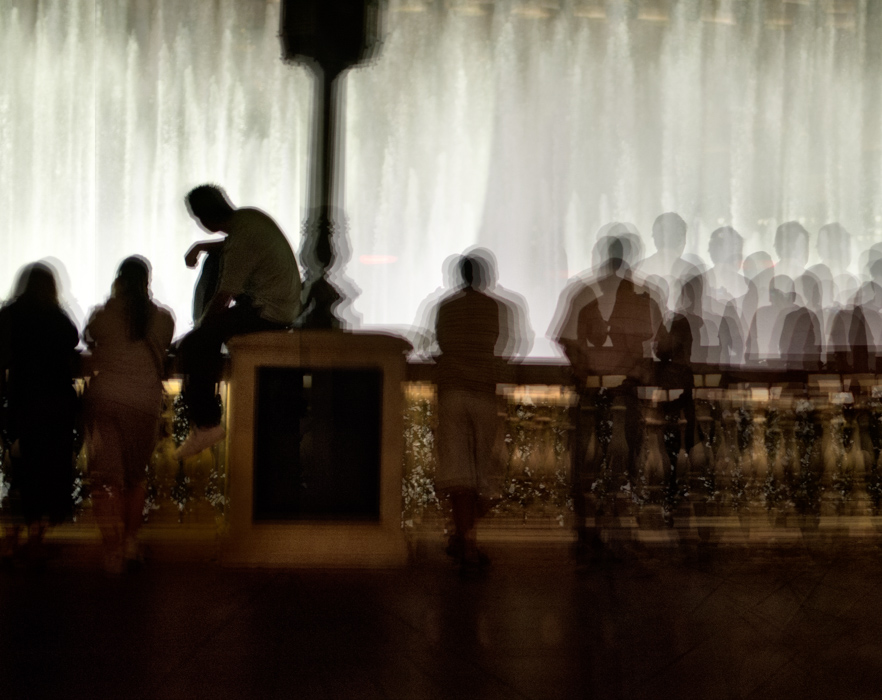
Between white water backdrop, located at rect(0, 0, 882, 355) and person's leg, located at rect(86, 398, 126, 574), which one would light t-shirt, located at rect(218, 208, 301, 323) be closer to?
person's leg, located at rect(86, 398, 126, 574)

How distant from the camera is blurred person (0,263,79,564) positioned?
432cm

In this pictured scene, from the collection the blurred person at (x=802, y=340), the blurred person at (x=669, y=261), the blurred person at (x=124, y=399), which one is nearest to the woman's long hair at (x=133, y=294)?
the blurred person at (x=124, y=399)

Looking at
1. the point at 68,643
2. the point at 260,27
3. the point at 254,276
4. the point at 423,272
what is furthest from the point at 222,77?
the point at 68,643

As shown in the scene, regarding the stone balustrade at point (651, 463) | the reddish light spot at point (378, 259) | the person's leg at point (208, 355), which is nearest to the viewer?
the person's leg at point (208, 355)

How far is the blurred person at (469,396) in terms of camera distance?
4406mm

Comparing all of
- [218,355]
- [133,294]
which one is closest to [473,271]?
[218,355]

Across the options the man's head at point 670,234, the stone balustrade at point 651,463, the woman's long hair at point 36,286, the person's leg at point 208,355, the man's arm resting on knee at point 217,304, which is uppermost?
the man's head at point 670,234

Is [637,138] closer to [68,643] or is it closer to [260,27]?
[260,27]

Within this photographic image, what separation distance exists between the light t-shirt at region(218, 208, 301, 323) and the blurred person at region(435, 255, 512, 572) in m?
0.79

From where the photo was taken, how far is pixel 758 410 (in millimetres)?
5500

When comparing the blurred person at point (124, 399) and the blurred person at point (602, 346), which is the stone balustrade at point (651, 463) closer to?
the blurred person at point (602, 346)

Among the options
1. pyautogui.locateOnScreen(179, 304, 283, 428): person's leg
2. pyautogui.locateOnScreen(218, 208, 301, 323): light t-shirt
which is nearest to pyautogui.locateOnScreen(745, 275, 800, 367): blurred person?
pyautogui.locateOnScreen(218, 208, 301, 323): light t-shirt

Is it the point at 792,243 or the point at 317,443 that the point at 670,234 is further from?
the point at 317,443

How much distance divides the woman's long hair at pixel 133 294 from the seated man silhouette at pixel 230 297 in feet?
0.81
